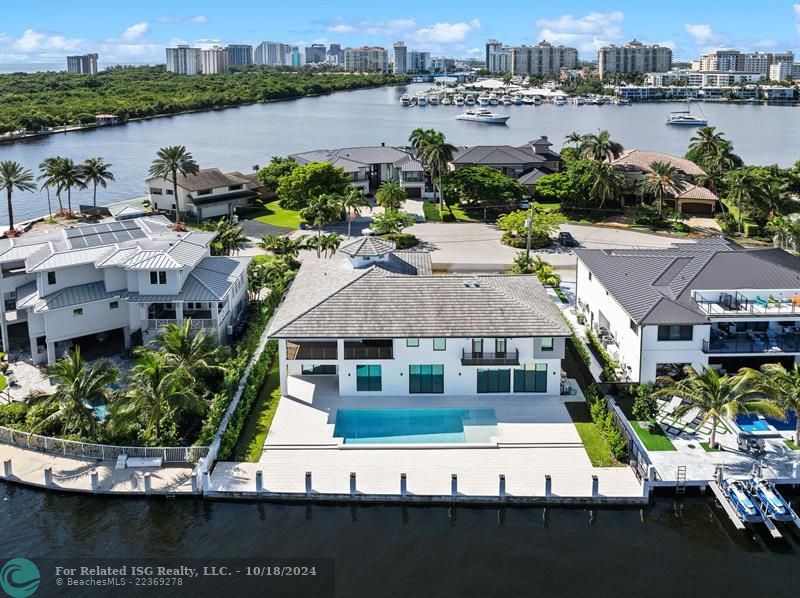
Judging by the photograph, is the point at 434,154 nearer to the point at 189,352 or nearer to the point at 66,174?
the point at 66,174

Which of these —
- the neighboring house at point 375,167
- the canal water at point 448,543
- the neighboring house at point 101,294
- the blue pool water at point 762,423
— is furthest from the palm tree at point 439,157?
the canal water at point 448,543

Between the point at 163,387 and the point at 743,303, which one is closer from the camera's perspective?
the point at 163,387

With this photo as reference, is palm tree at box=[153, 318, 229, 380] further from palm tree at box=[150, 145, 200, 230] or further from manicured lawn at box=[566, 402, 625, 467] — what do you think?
palm tree at box=[150, 145, 200, 230]

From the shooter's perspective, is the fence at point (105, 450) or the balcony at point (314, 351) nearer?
the fence at point (105, 450)

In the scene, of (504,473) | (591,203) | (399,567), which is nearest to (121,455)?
(399,567)

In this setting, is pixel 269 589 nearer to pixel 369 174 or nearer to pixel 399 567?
pixel 399 567

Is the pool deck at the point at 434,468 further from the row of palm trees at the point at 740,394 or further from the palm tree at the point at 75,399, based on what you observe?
the palm tree at the point at 75,399
